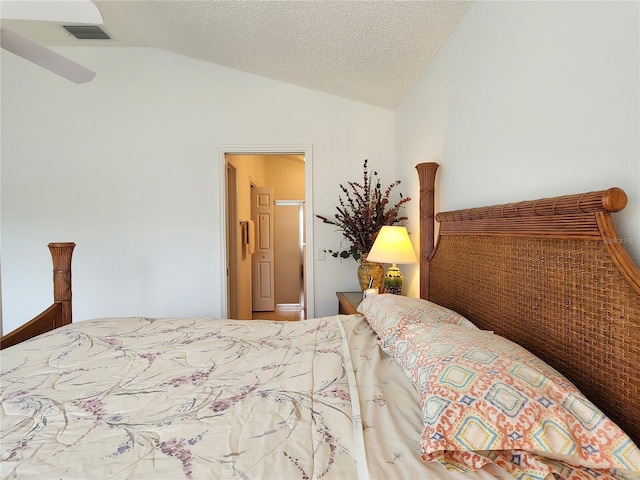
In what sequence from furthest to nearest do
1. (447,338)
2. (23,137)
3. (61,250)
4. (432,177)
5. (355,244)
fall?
1. (23,137)
2. (355,244)
3. (432,177)
4. (61,250)
5. (447,338)

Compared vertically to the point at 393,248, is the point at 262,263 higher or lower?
lower

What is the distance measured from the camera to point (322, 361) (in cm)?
118

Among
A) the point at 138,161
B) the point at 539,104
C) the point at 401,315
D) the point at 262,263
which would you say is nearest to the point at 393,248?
the point at 401,315

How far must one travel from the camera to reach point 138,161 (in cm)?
289

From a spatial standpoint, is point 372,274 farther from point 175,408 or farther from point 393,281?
point 175,408

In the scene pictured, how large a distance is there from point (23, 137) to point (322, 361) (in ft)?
11.1

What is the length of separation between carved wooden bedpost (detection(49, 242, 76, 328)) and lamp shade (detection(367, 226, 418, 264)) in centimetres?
177

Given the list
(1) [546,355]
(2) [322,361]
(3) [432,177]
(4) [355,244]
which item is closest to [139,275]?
(4) [355,244]

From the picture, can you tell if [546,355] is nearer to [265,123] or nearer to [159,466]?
[159,466]

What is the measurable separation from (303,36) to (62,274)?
201 centimetres

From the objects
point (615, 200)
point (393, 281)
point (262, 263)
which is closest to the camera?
point (615, 200)

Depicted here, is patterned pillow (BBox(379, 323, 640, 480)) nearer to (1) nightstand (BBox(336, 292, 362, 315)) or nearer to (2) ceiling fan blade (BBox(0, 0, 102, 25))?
(1) nightstand (BBox(336, 292, 362, 315))

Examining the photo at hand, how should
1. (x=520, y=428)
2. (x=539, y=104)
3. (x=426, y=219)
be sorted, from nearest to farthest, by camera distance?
(x=520, y=428), (x=539, y=104), (x=426, y=219)

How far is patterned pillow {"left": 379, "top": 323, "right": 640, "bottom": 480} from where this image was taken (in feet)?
2.07
